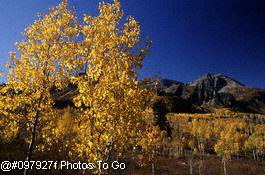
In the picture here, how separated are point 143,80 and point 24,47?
670cm

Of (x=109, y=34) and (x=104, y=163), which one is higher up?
(x=109, y=34)

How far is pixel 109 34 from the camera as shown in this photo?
1279 cm

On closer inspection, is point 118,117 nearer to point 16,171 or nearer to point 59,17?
point 59,17

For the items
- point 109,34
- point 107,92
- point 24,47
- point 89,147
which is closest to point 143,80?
point 107,92

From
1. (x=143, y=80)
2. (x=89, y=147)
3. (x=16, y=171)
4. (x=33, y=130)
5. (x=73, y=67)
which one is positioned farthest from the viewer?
(x=16, y=171)

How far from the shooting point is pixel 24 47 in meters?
14.6

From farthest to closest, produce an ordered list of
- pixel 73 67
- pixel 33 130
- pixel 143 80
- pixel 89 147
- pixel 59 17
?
pixel 59 17
pixel 33 130
pixel 73 67
pixel 143 80
pixel 89 147

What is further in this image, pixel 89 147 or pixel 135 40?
pixel 135 40

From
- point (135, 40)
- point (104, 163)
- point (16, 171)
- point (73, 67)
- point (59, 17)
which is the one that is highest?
point (59, 17)

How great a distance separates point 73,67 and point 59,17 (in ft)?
12.4

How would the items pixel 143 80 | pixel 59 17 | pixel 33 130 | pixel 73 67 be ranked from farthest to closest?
1. pixel 59 17
2. pixel 33 130
3. pixel 73 67
4. pixel 143 80

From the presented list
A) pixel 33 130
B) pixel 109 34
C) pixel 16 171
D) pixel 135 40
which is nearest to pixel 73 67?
pixel 109 34

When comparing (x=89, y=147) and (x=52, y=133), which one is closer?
(x=89, y=147)

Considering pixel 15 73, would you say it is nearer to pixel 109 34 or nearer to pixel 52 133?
pixel 52 133
